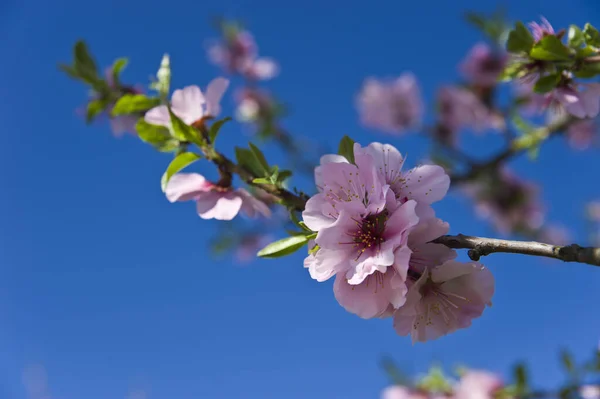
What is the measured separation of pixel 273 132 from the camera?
386 cm

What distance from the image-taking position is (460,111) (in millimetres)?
4523

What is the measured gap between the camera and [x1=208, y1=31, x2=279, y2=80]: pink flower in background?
402cm

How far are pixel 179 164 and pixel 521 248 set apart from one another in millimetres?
966

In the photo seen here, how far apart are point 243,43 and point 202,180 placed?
2.90m

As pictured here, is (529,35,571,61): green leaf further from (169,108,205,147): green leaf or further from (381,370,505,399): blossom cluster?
(381,370,505,399): blossom cluster

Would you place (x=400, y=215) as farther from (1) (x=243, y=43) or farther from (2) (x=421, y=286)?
(1) (x=243, y=43)

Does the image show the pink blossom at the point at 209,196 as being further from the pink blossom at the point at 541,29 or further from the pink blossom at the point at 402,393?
the pink blossom at the point at 402,393

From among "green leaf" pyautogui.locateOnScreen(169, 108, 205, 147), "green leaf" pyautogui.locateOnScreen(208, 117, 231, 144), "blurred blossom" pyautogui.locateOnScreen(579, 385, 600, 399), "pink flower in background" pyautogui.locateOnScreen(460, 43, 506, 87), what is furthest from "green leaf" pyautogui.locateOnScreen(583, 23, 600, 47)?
"pink flower in background" pyautogui.locateOnScreen(460, 43, 506, 87)

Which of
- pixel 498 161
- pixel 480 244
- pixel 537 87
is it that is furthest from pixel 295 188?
pixel 498 161

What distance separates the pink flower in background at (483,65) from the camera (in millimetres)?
4074

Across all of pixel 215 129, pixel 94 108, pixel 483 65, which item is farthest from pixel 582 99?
pixel 483 65

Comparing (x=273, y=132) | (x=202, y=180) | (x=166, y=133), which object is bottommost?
(x=202, y=180)

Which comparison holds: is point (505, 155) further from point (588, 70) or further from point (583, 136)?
point (583, 136)

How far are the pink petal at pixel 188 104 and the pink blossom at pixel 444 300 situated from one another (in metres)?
0.90
